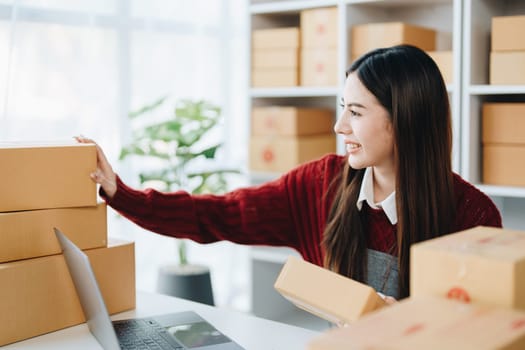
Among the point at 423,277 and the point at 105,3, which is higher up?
the point at 105,3

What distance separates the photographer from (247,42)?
3068 mm

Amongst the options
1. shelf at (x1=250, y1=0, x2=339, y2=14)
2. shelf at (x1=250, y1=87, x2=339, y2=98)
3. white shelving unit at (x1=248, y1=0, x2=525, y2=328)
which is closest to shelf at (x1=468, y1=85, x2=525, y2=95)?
white shelving unit at (x1=248, y1=0, x2=525, y2=328)

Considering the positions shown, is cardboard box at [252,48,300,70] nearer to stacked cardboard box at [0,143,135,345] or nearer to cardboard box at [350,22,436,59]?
cardboard box at [350,22,436,59]

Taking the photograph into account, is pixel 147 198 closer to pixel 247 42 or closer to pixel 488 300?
pixel 488 300

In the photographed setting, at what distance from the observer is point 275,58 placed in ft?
9.86

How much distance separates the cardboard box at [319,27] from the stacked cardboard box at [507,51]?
2.15 feet

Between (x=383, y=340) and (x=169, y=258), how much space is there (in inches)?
101

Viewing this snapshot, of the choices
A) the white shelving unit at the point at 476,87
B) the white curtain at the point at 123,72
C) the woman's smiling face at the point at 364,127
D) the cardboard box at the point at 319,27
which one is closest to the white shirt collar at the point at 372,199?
the woman's smiling face at the point at 364,127

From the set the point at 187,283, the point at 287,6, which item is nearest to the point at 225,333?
the point at 187,283

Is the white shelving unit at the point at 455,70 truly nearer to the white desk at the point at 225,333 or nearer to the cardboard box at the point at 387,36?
the cardboard box at the point at 387,36

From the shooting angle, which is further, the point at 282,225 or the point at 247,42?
the point at 247,42

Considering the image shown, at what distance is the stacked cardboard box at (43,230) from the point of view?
1.53 metres

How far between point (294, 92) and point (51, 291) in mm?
1622

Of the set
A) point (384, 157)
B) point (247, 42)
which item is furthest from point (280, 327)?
point (247, 42)
